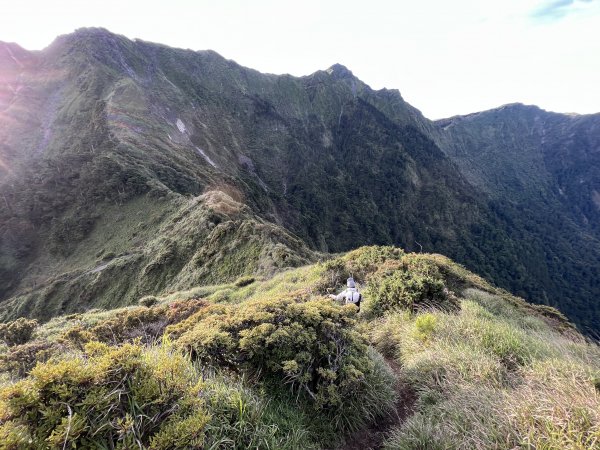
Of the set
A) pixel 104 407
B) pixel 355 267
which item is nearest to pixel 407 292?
pixel 355 267

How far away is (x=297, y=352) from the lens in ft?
15.2

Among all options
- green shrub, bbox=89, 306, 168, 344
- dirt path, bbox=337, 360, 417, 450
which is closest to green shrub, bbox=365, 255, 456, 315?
dirt path, bbox=337, 360, 417, 450

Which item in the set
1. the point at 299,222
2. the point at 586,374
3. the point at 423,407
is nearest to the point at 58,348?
the point at 423,407

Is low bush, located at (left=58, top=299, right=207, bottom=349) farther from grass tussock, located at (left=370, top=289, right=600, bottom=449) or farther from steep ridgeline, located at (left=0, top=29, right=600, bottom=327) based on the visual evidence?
steep ridgeline, located at (left=0, top=29, right=600, bottom=327)

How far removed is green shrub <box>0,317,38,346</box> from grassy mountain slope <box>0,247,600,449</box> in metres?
8.02

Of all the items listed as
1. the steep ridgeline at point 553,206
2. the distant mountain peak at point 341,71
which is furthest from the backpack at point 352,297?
the distant mountain peak at point 341,71

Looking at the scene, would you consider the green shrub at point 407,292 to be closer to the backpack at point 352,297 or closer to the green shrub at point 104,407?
the backpack at point 352,297

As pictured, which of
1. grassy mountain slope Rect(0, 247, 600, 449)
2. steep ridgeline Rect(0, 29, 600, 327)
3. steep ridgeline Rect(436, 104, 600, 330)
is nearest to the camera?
grassy mountain slope Rect(0, 247, 600, 449)

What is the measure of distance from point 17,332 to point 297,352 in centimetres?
1489

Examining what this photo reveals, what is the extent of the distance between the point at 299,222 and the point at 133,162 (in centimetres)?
4453

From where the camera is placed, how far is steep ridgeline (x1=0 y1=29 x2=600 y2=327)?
99.4 feet

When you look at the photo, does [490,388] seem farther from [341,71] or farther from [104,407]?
[341,71]

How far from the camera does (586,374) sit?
4070 millimetres

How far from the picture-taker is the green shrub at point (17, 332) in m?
13.5
